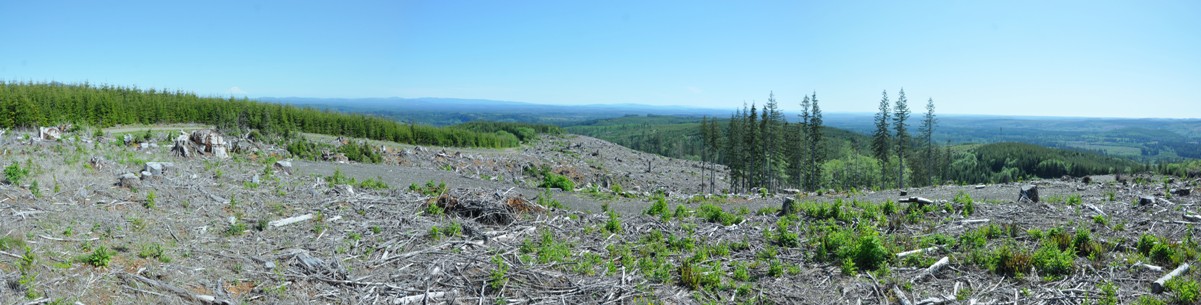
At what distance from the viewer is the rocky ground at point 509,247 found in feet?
27.6

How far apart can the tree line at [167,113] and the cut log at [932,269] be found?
1560 inches

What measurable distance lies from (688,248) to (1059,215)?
408 inches

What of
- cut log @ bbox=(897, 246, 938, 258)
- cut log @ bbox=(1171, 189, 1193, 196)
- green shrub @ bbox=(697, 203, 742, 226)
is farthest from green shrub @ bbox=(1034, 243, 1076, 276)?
cut log @ bbox=(1171, 189, 1193, 196)

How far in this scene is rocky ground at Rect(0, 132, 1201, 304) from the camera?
8.40 meters

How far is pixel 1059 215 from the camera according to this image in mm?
14203

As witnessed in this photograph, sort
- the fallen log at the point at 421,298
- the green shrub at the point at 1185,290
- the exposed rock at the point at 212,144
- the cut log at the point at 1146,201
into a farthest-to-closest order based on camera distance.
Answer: the exposed rock at the point at 212,144 → the cut log at the point at 1146,201 → the fallen log at the point at 421,298 → the green shrub at the point at 1185,290

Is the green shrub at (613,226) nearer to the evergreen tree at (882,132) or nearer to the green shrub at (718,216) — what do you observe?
the green shrub at (718,216)

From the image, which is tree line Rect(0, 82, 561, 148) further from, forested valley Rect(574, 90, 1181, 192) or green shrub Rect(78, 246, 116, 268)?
forested valley Rect(574, 90, 1181, 192)

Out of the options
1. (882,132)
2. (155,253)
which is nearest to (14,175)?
(155,253)

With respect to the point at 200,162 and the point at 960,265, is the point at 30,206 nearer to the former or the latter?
the point at 200,162

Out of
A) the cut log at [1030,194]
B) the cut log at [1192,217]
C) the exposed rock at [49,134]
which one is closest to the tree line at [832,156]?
the cut log at [1030,194]

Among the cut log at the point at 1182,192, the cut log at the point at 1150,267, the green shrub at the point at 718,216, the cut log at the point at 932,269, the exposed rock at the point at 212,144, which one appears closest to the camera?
the cut log at the point at 1150,267

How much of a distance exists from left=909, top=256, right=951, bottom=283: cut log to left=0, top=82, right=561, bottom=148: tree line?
3962 centimetres

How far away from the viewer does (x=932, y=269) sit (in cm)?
971
